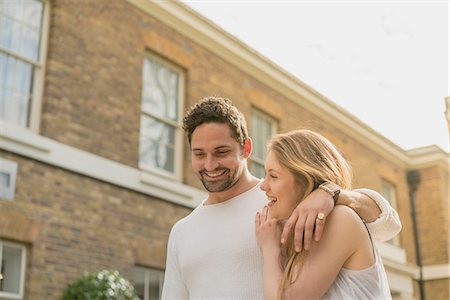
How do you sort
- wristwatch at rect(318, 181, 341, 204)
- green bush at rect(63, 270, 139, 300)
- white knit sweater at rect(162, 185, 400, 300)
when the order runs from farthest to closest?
green bush at rect(63, 270, 139, 300), white knit sweater at rect(162, 185, 400, 300), wristwatch at rect(318, 181, 341, 204)

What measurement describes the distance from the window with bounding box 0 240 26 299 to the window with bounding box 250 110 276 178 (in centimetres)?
586

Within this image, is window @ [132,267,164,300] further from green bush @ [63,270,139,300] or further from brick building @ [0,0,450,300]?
green bush @ [63,270,139,300]

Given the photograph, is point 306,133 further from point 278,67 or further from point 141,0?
point 278,67

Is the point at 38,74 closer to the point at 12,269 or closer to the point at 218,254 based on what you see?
the point at 12,269

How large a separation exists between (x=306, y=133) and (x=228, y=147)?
0.68 meters

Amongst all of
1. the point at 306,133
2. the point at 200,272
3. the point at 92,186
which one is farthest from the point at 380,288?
the point at 92,186

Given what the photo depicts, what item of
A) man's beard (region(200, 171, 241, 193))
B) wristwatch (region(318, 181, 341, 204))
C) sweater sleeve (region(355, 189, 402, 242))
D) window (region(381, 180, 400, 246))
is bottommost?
sweater sleeve (region(355, 189, 402, 242))

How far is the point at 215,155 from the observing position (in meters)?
3.13

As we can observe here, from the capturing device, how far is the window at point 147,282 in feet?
31.2

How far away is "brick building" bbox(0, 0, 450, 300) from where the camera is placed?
808 cm

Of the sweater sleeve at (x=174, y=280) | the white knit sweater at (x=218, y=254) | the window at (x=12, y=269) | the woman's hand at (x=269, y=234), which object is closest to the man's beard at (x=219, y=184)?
the white knit sweater at (x=218, y=254)

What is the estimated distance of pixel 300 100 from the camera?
15.0 metres

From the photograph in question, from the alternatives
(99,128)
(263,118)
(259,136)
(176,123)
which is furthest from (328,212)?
(263,118)

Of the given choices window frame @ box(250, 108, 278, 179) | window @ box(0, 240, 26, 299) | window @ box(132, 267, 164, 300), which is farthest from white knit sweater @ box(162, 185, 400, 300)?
window frame @ box(250, 108, 278, 179)
